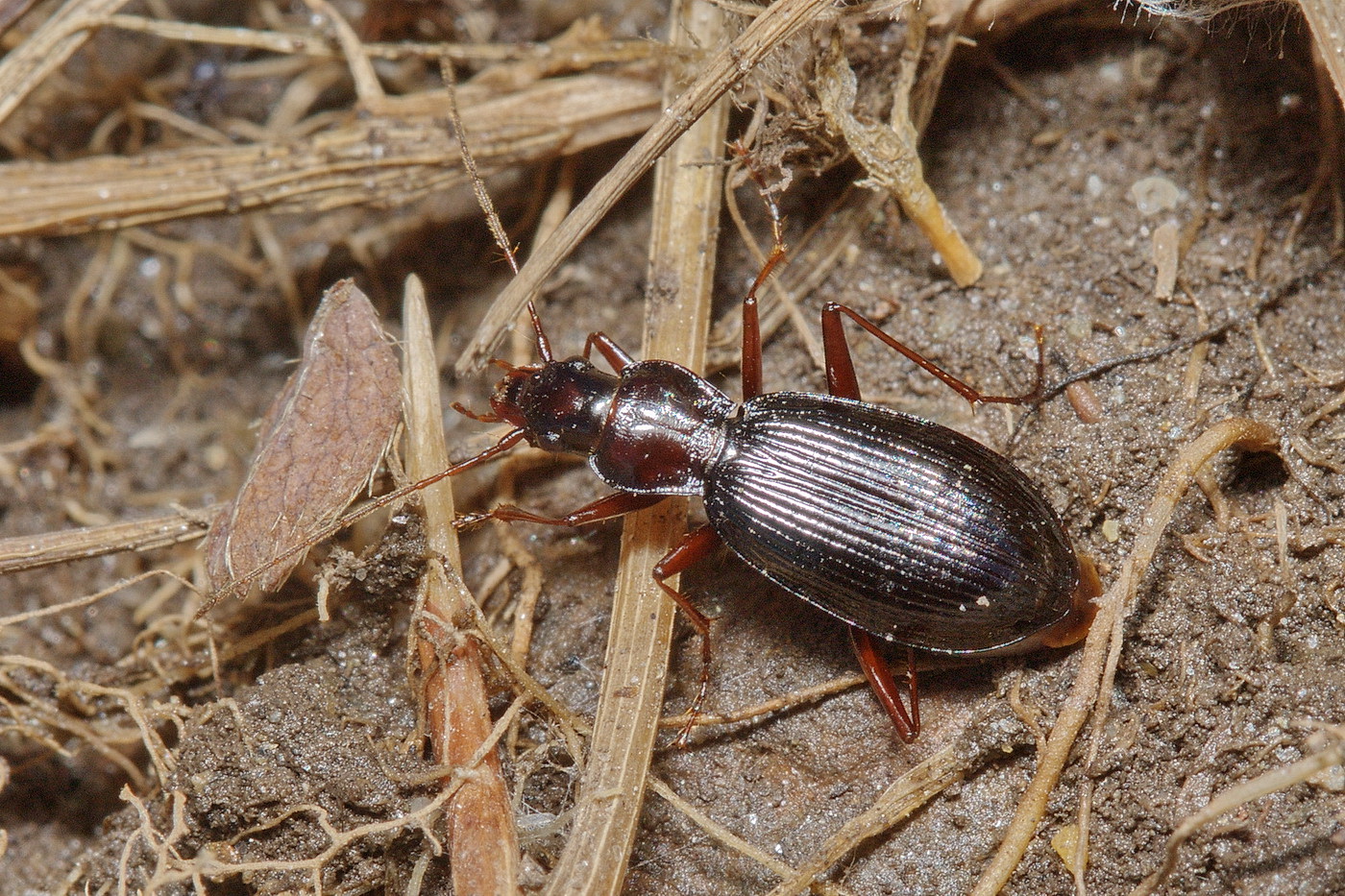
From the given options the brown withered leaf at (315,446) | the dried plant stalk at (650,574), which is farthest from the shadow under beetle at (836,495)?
the brown withered leaf at (315,446)

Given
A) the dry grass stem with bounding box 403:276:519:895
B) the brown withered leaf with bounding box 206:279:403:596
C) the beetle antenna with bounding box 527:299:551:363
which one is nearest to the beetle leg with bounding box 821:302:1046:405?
the beetle antenna with bounding box 527:299:551:363

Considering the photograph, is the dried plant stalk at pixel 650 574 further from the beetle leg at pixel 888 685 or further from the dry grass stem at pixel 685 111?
the beetle leg at pixel 888 685

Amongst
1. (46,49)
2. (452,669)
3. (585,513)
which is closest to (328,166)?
(46,49)

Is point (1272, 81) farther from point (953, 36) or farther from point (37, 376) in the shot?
point (37, 376)

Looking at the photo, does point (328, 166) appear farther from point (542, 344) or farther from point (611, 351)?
point (611, 351)

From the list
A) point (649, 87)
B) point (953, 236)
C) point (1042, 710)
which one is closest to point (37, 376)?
point (649, 87)
